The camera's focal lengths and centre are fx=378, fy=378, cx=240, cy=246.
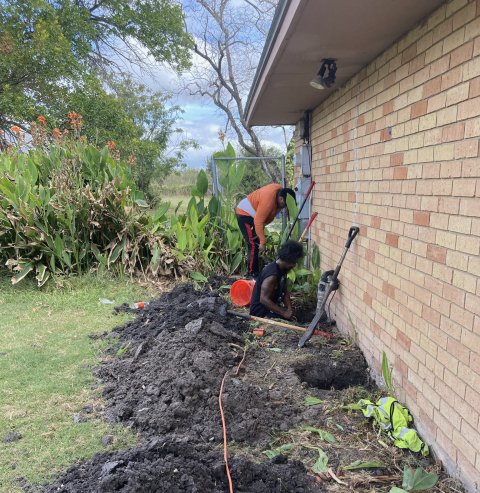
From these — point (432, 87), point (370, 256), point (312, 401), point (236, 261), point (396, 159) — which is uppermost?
point (432, 87)

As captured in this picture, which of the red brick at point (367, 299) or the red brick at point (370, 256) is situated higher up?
the red brick at point (370, 256)

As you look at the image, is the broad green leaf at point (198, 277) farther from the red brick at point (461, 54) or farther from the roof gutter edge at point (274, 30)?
the red brick at point (461, 54)

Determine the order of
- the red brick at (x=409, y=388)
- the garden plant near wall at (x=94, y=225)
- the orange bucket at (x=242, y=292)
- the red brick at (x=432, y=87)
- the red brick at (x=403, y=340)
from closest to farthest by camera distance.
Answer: the red brick at (x=432, y=87) → the red brick at (x=409, y=388) → the red brick at (x=403, y=340) → the orange bucket at (x=242, y=292) → the garden plant near wall at (x=94, y=225)

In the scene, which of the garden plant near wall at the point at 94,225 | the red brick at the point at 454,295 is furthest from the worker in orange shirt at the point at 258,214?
the red brick at the point at 454,295

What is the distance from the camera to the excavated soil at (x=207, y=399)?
6.59 ft

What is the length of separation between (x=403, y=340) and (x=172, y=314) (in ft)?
9.14

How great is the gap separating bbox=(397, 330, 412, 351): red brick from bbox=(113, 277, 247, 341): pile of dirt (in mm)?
1984

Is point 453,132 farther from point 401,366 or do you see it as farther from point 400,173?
point 401,366

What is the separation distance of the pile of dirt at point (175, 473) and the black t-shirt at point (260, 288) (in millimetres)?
2414

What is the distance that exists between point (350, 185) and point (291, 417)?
2.42 m

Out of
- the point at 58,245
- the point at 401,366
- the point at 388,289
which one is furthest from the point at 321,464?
the point at 58,245

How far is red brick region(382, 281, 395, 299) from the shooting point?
9.59 ft

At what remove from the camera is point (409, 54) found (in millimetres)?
2688

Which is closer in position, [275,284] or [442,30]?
[442,30]
